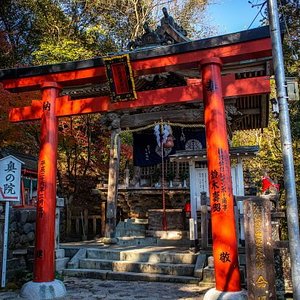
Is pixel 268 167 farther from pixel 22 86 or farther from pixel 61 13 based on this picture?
pixel 61 13

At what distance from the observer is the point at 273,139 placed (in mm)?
20906

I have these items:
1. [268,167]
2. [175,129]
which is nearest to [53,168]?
[175,129]

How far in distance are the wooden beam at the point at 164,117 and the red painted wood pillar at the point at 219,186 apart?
569cm

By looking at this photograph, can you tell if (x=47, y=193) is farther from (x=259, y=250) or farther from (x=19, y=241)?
(x=19, y=241)

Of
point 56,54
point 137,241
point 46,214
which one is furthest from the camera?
point 56,54

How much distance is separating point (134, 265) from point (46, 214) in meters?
3.12

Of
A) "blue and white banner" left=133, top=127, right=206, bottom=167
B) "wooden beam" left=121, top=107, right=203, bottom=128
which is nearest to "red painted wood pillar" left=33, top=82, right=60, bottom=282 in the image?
"wooden beam" left=121, top=107, right=203, bottom=128

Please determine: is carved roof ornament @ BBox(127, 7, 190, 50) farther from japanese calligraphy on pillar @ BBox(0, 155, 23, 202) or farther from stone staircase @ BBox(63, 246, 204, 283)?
stone staircase @ BBox(63, 246, 204, 283)

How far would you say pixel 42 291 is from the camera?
22.6 ft

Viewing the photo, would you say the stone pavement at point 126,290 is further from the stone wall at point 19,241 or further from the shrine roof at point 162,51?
the shrine roof at point 162,51

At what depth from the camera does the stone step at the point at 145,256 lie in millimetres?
9141

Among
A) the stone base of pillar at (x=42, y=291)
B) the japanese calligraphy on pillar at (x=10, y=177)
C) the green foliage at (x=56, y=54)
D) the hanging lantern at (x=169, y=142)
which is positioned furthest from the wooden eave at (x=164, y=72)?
the green foliage at (x=56, y=54)

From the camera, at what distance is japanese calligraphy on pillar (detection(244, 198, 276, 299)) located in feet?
17.5

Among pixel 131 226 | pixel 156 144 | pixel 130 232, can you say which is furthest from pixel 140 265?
pixel 156 144
